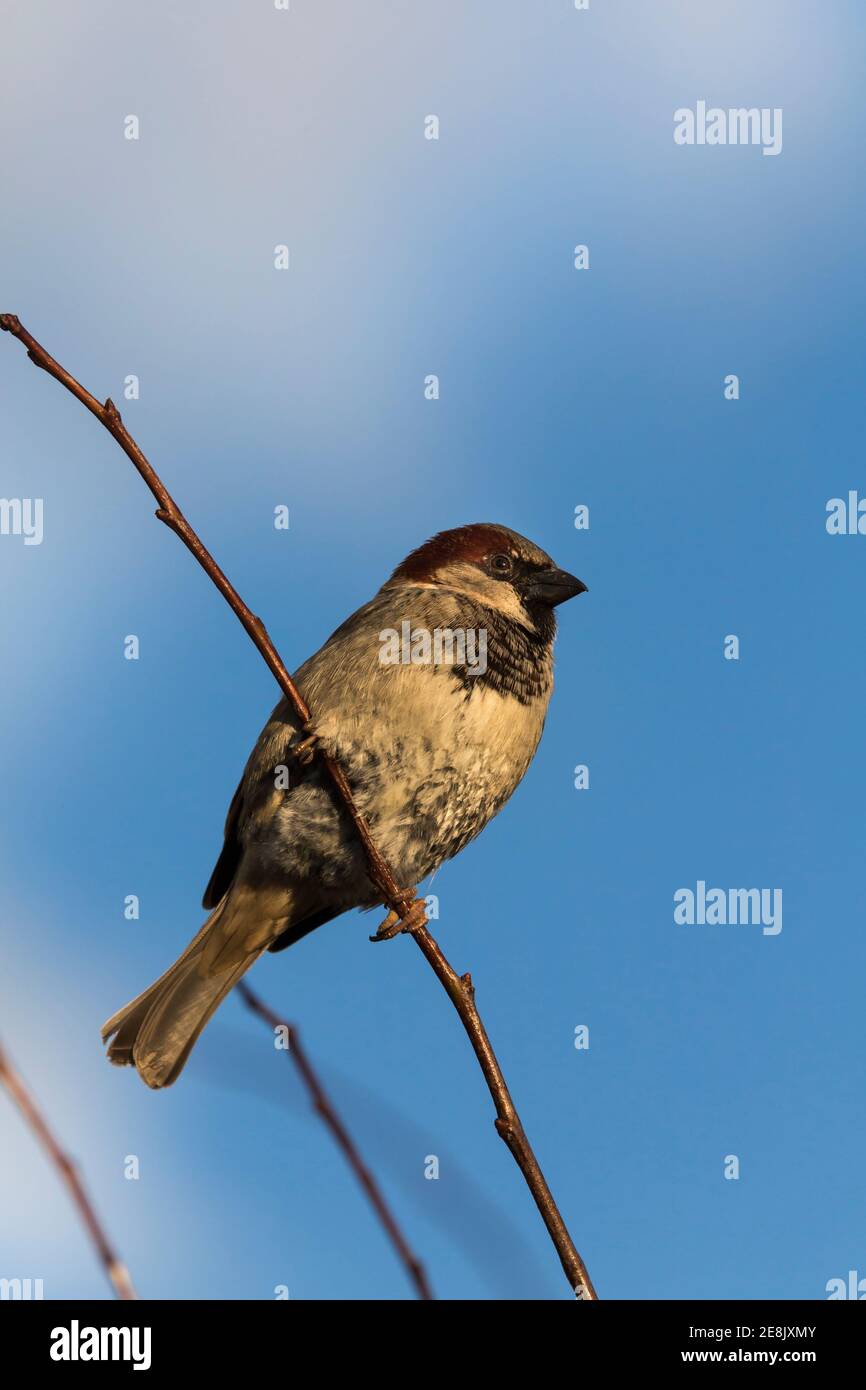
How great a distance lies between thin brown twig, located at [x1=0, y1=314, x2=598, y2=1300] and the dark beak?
5.78 ft

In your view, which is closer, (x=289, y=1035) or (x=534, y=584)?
(x=289, y=1035)

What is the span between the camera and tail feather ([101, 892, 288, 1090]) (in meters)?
4.47

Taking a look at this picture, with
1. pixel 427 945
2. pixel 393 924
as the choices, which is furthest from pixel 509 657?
pixel 427 945

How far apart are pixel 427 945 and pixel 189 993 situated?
5.83 ft

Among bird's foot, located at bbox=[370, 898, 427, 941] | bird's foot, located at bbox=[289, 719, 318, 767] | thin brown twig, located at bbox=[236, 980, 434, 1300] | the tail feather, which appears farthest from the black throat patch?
thin brown twig, located at bbox=[236, 980, 434, 1300]

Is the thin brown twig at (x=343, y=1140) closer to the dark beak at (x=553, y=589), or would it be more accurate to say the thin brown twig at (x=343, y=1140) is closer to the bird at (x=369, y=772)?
the bird at (x=369, y=772)

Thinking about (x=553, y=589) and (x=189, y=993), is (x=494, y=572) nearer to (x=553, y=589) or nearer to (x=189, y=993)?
(x=553, y=589)

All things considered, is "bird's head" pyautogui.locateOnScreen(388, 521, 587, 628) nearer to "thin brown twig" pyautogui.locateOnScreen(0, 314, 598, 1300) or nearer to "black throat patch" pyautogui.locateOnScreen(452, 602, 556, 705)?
"black throat patch" pyautogui.locateOnScreen(452, 602, 556, 705)

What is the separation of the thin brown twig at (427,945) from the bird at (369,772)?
2.74 ft
